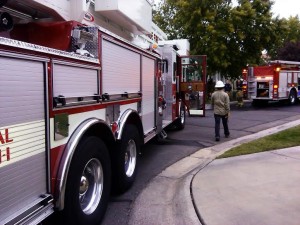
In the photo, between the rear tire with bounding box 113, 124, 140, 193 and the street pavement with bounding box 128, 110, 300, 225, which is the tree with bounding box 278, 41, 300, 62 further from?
the rear tire with bounding box 113, 124, 140, 193

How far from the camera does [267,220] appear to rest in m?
4.14

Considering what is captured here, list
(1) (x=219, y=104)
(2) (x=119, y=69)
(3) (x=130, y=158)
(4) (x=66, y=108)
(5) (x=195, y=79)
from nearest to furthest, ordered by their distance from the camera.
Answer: (4) (x=66, y=108)
(2) (x=119, y=69)
(3) (x=130, y=158)
(1) (x=219, y=104)
(5) (x=195, y=79)

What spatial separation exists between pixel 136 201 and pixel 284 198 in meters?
1.93

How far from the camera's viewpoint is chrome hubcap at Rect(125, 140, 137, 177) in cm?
555

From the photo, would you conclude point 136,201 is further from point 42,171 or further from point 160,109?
point 160,109

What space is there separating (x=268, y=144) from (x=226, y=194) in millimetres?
3812

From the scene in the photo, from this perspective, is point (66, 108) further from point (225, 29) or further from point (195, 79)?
point (225, 29)

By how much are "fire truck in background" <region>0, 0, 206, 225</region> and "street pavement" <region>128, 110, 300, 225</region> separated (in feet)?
1.97

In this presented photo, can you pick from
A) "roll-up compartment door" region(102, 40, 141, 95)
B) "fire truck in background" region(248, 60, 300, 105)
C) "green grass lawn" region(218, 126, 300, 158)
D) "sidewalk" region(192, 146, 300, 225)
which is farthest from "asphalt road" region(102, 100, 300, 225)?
"fire truck in background" region(248, 60, 300, 105)

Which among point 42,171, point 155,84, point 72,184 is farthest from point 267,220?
Result: point 155,84

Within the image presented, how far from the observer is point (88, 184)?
4070 millimetres

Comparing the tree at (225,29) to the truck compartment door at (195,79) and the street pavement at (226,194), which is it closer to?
the truck compartment door at (195,79)

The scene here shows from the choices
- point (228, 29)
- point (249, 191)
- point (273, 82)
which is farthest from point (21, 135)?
point (228, 29)

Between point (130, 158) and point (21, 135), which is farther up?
point (21, 135)
